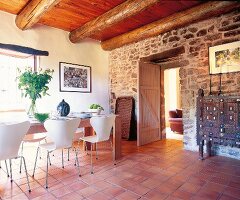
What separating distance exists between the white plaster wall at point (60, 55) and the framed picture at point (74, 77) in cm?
10

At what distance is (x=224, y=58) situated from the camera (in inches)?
133

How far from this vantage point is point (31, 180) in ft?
8.14

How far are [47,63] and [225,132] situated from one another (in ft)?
12.6

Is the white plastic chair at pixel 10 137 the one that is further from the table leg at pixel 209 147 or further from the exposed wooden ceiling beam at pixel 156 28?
the table leg at pixel 209 147

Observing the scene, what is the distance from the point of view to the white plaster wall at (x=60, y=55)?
152 inches

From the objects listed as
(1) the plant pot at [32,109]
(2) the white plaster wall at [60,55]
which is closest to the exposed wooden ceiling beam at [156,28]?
(2) the white plaster wall at [60,55]

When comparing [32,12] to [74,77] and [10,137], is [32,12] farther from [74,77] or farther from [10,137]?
[10,137]

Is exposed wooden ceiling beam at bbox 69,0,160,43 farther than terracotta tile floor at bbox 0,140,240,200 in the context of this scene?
Yes

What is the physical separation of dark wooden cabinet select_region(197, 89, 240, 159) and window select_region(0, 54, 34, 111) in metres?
3.63

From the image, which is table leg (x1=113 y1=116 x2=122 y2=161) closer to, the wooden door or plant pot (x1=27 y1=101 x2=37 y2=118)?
the wooden door

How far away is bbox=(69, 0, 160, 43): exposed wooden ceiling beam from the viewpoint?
10.1ft

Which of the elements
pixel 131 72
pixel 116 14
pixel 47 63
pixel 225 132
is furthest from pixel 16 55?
pixel 225 132

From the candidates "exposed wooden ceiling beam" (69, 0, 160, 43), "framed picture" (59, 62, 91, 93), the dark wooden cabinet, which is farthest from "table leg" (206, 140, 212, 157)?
"framed picture" (59, 62, 91, 93)

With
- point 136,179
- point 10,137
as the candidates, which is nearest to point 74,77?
point 10,137
